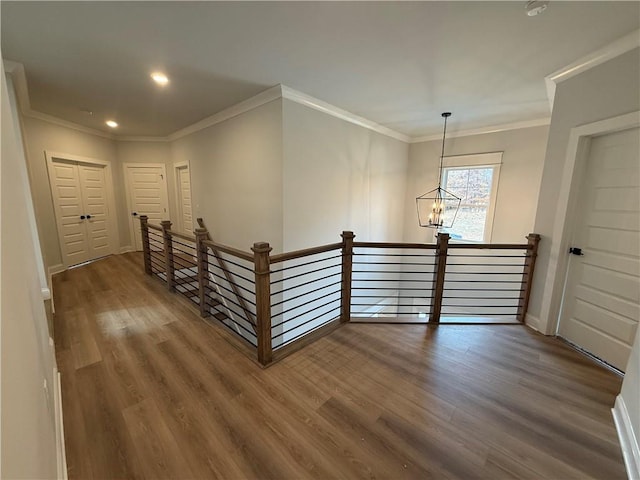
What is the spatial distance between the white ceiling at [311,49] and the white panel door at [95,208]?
1900 millimetres

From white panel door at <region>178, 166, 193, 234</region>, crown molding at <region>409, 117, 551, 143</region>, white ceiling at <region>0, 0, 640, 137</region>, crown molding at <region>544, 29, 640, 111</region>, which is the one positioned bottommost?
white panel door at <region>178, 166, 193, 234</region>

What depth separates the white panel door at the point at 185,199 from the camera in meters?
5.46

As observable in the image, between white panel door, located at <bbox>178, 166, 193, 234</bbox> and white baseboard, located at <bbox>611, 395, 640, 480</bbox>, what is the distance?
6.17 m

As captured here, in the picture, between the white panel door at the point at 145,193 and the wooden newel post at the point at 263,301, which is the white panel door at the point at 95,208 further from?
the wooden newel post at the point at 263,301

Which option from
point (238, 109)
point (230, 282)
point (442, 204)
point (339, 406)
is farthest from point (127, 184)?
point (442, 204)

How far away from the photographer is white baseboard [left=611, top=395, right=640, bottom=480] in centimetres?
138

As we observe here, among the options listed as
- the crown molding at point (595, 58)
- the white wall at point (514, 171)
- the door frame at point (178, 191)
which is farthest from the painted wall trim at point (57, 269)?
the crown molding at point (595, 58)

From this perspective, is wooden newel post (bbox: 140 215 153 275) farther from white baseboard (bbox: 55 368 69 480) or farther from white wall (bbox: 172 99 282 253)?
white baseboard (bbox: 55 368 69 480)

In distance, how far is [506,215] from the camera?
4.21 meters

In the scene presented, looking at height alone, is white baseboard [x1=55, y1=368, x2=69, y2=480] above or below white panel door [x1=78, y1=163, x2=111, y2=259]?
below

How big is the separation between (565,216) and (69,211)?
7.19m

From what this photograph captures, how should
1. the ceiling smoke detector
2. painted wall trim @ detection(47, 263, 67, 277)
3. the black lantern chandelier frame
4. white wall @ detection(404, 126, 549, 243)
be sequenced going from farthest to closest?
the black lantern chandelier frame < painted wall trim @ detection(47, 263, 67, 277) < white wall @ detection(404, 126, 549, 243) < the ceiling smoke detector

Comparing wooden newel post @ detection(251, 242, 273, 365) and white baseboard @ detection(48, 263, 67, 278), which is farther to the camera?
white baseboard @ detection(48, 263, 67, 278)

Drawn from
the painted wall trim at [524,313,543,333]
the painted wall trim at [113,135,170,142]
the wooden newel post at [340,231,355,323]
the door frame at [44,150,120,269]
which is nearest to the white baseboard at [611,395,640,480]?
the painted wall trim at [524,313,543,333]
